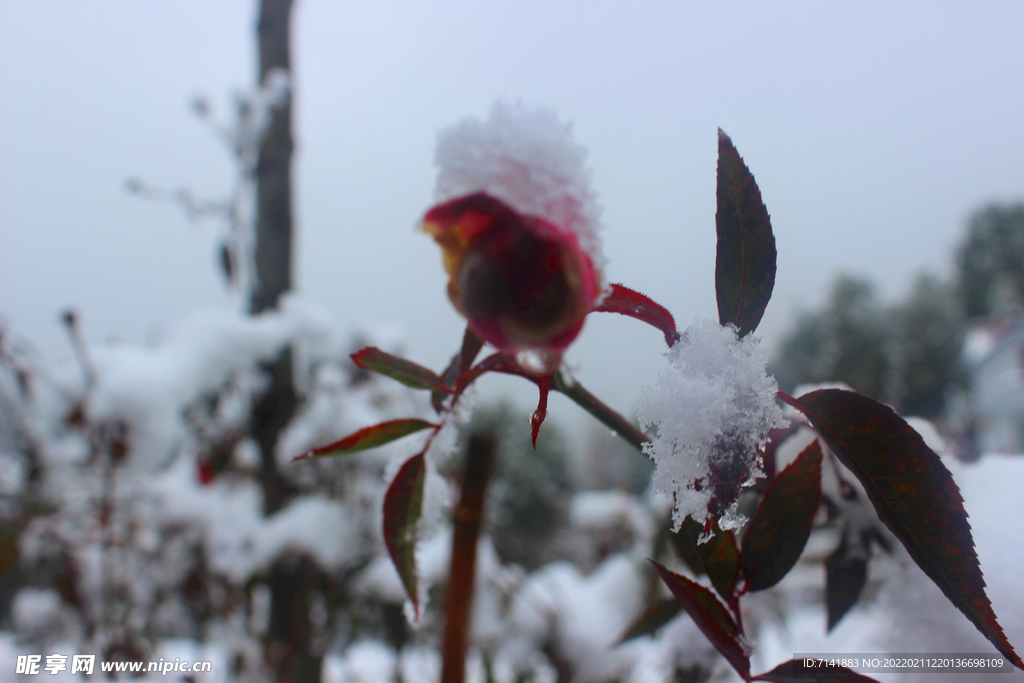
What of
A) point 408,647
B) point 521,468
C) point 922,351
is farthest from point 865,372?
point 408,647

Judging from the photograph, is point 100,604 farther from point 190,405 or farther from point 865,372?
point 865,372

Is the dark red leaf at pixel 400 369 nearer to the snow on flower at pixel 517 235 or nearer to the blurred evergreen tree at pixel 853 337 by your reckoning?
the snow on flower at pixel 517 235

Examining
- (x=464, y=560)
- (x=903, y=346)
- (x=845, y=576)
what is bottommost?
(x=903, y=346)

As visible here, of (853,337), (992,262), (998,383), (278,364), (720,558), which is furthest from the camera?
(992,262)

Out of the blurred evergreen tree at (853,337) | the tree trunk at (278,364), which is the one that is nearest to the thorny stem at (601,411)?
the tree trunk at (278,364)

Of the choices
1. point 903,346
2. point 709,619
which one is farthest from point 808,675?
point 903,346

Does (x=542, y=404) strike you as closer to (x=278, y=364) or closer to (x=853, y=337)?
(x=278, y=364)
